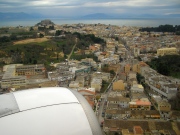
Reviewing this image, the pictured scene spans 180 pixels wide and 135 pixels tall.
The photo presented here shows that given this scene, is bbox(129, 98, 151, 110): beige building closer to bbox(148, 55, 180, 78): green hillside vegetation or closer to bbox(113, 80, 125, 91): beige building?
bbox(113, 80, 125, 91): beige building

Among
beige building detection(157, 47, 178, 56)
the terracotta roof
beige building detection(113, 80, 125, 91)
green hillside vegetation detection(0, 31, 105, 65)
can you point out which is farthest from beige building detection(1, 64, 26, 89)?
beige building detection(157, 47, 178, 56)

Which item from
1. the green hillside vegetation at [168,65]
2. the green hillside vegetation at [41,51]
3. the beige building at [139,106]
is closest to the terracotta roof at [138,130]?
the beige building at [139,106]

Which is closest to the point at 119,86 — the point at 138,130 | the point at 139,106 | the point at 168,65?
the point at 139,106

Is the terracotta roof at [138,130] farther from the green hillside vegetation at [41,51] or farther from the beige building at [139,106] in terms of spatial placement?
the green hillside vegetation at [41,51]

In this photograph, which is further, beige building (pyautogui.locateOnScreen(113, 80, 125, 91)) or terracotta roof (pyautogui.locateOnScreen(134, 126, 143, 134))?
beige building (pyautogui.locateOnScreen(113, 80, 125, 91))

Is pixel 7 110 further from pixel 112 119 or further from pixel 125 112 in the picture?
pixel 125 112

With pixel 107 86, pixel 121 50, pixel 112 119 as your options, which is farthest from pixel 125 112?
pixel 121 50

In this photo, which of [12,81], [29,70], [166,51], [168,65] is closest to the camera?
[12,81]

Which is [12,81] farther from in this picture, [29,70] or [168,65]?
[168,65]
